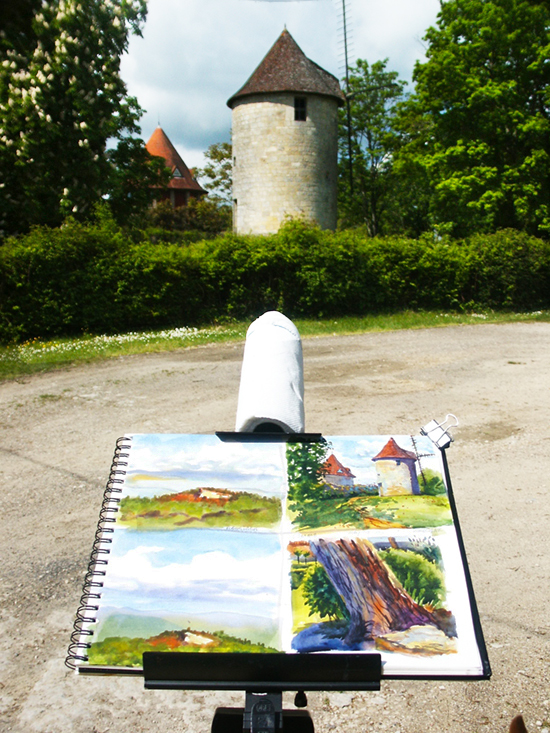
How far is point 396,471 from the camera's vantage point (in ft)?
6.82

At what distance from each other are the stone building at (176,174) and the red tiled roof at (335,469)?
2619 inches

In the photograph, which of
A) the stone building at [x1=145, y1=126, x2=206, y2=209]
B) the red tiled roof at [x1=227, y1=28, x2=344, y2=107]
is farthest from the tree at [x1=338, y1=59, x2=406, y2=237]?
the stone building at [x1=145, y1=126, x2=206, y2=209]

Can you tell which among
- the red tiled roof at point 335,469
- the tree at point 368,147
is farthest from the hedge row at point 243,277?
the tree at point 368,147

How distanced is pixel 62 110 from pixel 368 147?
1252 inches

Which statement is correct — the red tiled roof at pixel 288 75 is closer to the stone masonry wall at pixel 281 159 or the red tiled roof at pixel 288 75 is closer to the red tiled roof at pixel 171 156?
the stone masonry wall at pixel 281 159

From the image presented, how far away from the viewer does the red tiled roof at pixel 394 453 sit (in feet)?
6.89

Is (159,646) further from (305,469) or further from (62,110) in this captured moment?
(62,110)

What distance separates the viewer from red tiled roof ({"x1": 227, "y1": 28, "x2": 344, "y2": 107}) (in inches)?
1264

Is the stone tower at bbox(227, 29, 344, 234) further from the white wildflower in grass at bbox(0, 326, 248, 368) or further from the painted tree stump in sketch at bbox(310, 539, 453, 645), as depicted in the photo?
the painted tree stump in sketch at bbox(310, 539, 453, 645)

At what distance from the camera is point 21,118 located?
1881cm

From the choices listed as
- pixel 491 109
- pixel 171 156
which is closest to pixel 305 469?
pixel 491 109

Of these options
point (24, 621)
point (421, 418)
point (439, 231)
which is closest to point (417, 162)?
point (439, 231)

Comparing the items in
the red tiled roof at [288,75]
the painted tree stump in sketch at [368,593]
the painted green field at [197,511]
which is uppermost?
the red tiled roof at [288,75]

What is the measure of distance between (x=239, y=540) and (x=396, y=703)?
1.82 metres
